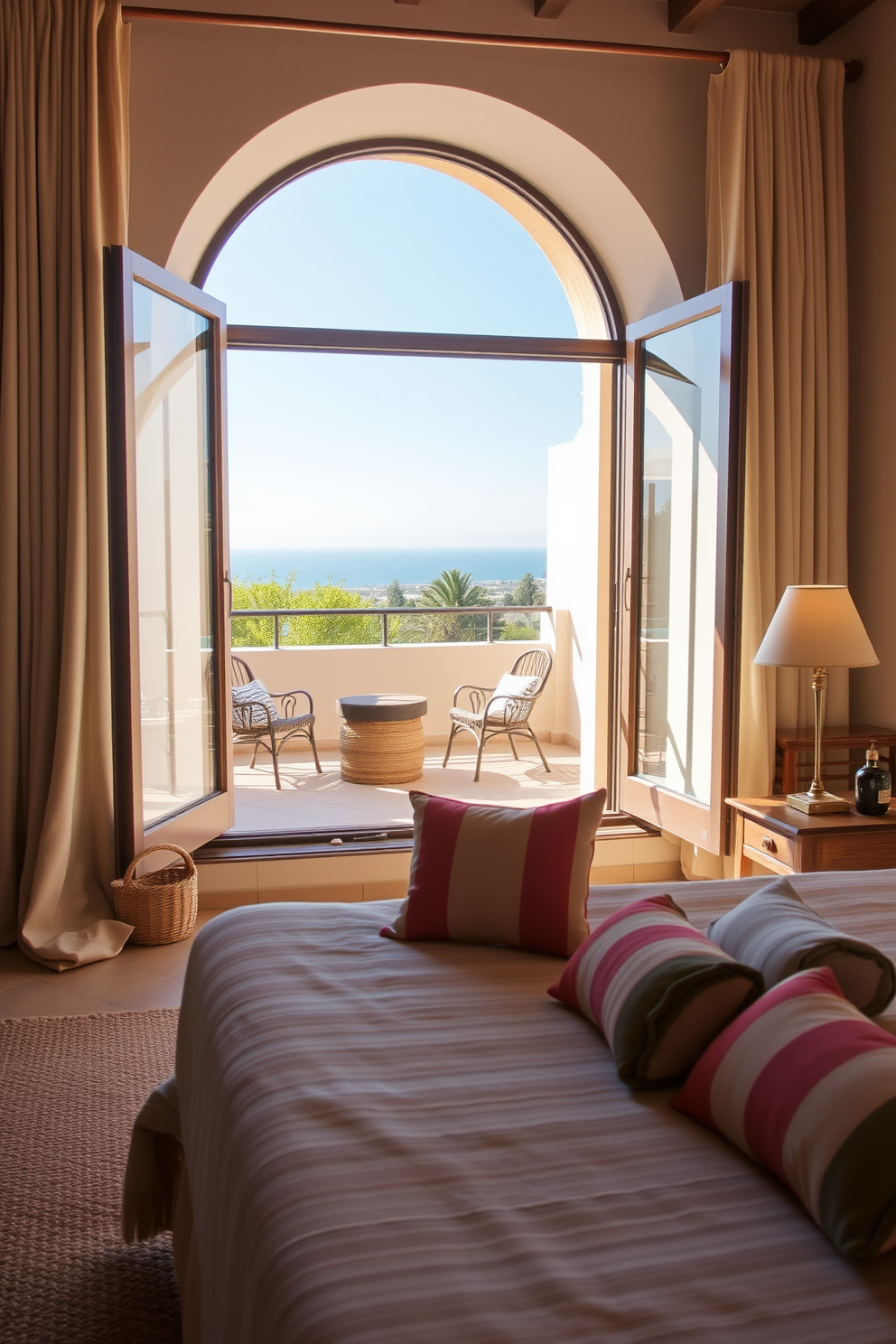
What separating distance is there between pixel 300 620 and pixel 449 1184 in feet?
36.7

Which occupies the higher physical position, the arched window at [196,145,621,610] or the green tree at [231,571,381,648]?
the arched window at [196,145,621,610]

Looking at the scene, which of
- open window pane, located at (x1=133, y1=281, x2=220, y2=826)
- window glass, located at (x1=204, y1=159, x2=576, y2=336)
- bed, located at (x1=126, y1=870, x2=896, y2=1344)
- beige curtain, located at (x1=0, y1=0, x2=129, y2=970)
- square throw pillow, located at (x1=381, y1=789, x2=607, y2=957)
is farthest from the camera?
window glass, located at (x1=204, y1=159, x2=576, y2=336)

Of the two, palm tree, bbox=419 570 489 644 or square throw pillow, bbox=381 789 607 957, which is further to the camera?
palm tree, bbox=419 570 489 644

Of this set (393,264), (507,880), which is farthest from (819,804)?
(393,264)

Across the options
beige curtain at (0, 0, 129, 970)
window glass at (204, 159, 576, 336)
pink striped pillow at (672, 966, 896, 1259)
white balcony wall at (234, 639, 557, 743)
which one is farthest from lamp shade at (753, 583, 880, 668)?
window glass at (204, 159, 576, 336)

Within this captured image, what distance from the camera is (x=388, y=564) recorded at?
4509cm

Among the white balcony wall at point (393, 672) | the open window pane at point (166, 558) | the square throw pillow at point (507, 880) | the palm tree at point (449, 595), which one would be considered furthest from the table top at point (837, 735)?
the palm tree at point (449, 595)

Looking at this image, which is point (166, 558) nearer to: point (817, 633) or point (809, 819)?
point (817, 633)

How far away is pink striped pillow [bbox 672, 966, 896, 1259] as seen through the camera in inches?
43.6

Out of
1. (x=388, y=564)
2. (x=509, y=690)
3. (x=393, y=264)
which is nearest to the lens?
(x=509, y=690)

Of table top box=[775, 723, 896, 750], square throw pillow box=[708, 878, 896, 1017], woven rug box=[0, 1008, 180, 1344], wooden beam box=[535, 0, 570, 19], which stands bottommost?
woven rug box=[0, 1008, 180, 1344]

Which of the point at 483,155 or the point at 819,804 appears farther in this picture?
the point at 483,155

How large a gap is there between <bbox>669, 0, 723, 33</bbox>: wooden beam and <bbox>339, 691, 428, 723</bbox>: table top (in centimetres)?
359

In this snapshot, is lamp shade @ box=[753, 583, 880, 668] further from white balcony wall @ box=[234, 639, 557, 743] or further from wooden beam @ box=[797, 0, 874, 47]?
white balcony wall @ box=[234, 639, 557, 743]
